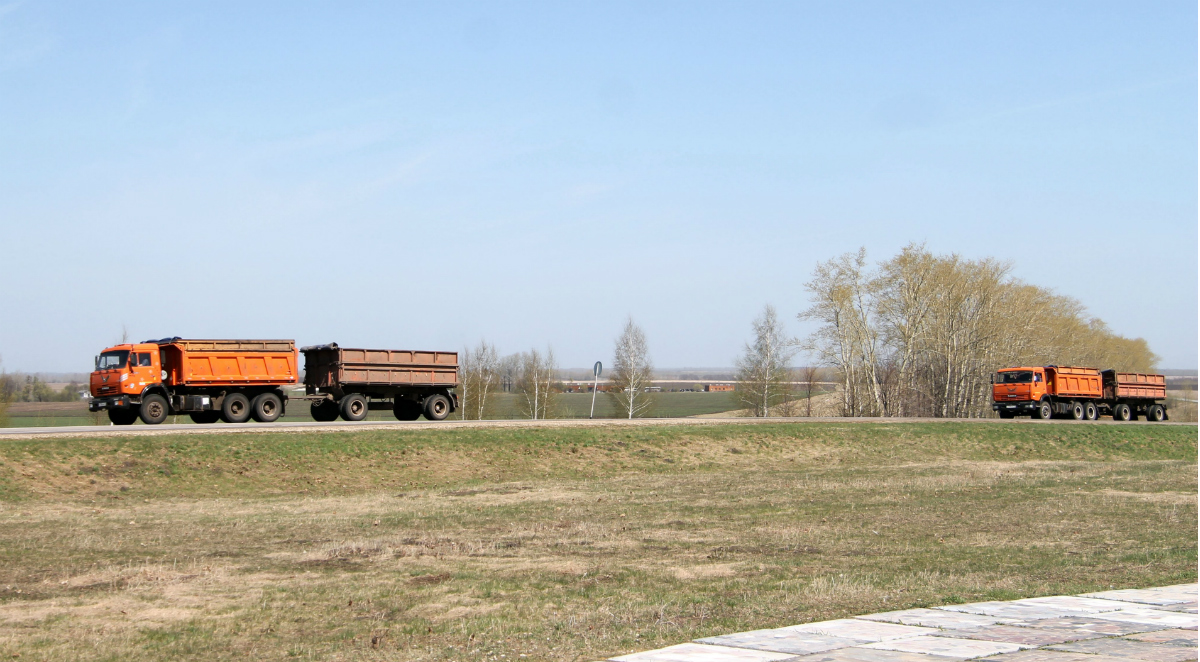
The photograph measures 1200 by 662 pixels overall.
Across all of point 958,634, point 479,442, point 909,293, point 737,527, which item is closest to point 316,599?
point 958,634

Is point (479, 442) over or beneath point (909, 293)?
beneath

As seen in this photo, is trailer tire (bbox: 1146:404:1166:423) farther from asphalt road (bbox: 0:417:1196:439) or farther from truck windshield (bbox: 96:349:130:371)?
truck windshield (bbox: 96:349:130:371)

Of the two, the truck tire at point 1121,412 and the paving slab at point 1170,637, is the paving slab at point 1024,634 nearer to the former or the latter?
the paving slab at point 1170,637

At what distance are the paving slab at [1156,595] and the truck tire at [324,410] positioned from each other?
101ft

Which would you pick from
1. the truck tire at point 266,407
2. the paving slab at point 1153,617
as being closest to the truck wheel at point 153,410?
the truck tire at point 266,407

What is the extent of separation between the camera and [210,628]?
9797mm

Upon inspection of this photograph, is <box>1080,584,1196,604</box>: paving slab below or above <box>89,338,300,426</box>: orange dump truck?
below

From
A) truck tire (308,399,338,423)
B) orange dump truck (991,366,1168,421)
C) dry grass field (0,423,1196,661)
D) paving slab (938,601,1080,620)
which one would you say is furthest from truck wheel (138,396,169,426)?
orange dump truck (991,366,1168,421)

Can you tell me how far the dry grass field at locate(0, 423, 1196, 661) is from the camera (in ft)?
32.0

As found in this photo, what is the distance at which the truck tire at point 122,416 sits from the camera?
33.6m

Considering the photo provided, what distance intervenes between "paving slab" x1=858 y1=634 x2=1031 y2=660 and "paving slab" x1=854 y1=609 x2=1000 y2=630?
2.27 feet

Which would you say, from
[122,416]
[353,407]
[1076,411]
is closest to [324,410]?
[353,407]

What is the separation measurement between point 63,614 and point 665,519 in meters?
11.0

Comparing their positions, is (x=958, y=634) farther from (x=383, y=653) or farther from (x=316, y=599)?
(x=316, y=599)
